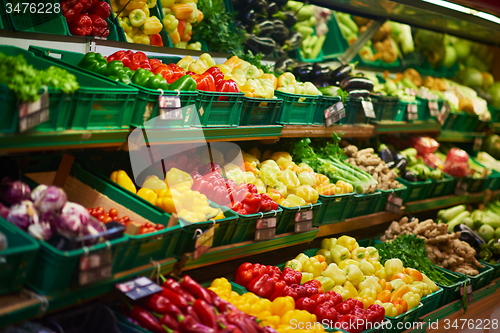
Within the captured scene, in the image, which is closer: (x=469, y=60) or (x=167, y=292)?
(x=167, y=292)

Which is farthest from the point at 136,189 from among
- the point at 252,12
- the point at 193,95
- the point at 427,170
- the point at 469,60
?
the point at 469,60

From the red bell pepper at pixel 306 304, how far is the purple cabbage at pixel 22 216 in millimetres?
1687

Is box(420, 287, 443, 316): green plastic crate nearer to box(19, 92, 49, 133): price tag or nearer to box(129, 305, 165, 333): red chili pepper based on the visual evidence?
box(129, 305, 165, 333): red chili pepper

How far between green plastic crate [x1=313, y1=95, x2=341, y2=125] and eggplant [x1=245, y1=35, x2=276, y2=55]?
37.3 inches

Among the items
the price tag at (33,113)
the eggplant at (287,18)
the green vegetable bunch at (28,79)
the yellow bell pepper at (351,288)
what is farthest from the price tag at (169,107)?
the eggplant at (287,18)

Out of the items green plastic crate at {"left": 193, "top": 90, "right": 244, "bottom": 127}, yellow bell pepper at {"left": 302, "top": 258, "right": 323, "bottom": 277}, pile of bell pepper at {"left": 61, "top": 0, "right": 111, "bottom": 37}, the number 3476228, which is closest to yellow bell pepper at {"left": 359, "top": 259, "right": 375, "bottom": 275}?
yellow bell pepper at {"left": 302, "top": 258, "right": 323, "bottom": 277}

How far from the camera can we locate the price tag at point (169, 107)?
2.56 metres

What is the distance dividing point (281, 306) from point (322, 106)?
66.6 inches

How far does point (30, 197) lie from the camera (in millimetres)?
2197

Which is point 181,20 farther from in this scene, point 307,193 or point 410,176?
point 410,176

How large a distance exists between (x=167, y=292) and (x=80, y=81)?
1.17 m

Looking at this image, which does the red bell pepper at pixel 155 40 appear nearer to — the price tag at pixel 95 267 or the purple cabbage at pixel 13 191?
the purple cabbage at pixel 13 191

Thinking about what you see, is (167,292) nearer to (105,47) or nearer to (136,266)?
(136,266)

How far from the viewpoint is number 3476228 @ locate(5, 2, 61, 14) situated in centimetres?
274
